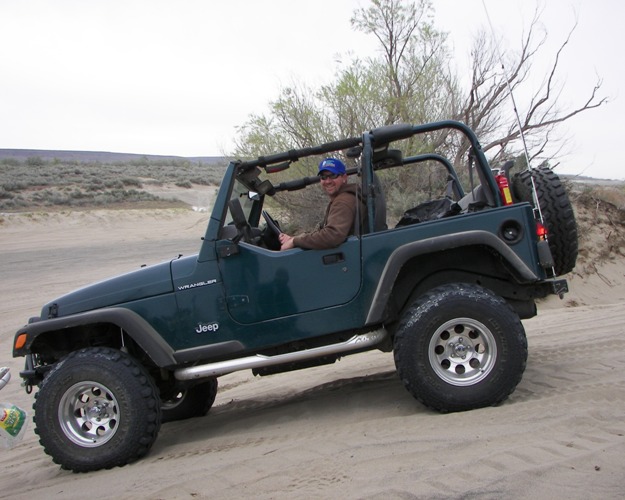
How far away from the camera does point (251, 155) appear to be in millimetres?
17141

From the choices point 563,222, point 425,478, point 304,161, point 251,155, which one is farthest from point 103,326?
point 251,155

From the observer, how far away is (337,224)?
14.9 ft

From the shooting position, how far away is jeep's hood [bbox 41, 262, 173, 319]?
4672 millimetres

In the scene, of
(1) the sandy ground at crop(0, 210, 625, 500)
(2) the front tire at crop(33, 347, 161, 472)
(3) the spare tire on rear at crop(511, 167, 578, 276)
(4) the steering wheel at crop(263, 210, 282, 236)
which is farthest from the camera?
(4) the steering wheel at crop(263, 210, 282, 236)

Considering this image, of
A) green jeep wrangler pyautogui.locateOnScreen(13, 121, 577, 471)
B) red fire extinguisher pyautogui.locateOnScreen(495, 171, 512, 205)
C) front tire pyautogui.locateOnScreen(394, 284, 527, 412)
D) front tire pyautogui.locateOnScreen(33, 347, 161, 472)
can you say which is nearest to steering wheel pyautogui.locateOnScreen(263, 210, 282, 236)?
green jeep wrangler pyautogui.locateOnScreen(13, 121, 577, 471)

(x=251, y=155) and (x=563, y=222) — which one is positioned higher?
(x=251, y=155)

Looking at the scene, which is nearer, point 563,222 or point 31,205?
point 563,222

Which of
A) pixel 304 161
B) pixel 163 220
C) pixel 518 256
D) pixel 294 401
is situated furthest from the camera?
pixel 163 220

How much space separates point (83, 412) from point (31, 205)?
28169mm

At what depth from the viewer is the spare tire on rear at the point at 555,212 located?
4.60 m

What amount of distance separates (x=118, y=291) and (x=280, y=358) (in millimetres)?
1279

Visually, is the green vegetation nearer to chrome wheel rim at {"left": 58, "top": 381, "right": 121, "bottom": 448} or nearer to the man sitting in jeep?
chrome wheel rim at {"left": 58, "top": 381, "right": 121, "bottom": 448}

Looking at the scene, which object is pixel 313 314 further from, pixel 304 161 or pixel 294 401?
pixel 304 161

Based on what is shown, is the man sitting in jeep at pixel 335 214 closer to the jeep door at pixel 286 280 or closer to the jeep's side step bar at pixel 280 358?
the jeep door at pixel 286 280
